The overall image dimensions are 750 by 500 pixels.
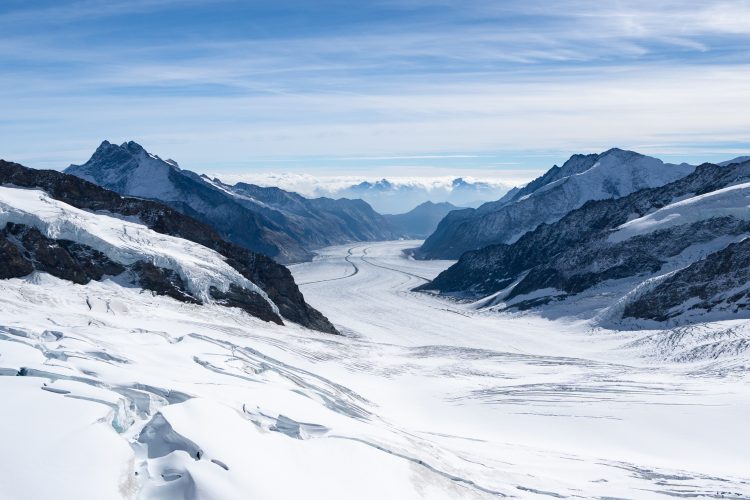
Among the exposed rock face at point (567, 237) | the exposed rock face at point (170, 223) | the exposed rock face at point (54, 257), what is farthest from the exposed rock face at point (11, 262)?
the exposed rock face at point (567, 237)

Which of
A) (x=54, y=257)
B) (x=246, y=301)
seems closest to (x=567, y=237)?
(x=246, y=301)

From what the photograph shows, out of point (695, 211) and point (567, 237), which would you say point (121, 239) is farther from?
point (567, 237)

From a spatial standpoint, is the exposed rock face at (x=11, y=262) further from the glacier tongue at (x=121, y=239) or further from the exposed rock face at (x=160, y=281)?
the exposed rock face at (x=160, y=281)

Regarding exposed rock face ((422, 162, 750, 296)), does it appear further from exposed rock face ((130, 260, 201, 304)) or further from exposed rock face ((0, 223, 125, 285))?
exposed rock face ((0, 223, 125, 285))

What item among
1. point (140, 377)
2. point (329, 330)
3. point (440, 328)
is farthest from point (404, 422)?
point (440, 328)

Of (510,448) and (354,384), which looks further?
(354,384)

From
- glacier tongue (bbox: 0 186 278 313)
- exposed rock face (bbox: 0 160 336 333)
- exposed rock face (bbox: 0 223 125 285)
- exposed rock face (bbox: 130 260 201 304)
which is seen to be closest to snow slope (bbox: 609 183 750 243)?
exposed rock face (bbox: 0 160 336 333)

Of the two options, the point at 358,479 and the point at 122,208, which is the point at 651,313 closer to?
the point at 122,208
